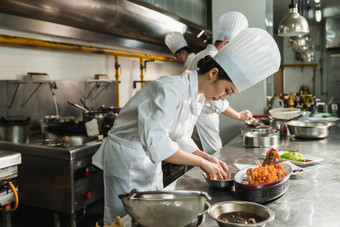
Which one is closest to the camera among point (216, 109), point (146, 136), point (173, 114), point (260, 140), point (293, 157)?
point (146, 136)

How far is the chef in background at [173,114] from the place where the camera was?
5.64 ft

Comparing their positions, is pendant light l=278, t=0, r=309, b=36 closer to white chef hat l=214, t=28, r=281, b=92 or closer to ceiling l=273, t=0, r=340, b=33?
white chef hat l=214, t=28, r=281, b=92

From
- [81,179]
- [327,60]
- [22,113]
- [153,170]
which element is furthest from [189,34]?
[327,60]

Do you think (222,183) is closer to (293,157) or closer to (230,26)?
(293,157)

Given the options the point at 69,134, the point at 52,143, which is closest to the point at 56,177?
the point at 52,143

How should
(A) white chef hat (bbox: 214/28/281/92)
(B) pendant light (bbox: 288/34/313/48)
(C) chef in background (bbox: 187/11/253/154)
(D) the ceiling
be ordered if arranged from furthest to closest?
(D) the ceiling → (B) pendant light (bbox: 288/34/313/48) → (C) chef in background (bbox: 187/11/253/154) → (A) white chef hat (bbox: 214/28/281/92)

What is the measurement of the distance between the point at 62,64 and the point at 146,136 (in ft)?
10.9

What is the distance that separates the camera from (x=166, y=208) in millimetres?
1037

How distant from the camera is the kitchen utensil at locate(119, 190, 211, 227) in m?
1.03

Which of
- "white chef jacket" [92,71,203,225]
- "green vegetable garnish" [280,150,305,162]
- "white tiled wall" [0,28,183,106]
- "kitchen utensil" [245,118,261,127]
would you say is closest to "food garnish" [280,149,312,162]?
"green vegetable garnish" [280,150,305,162]

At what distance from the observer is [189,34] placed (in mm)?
6035

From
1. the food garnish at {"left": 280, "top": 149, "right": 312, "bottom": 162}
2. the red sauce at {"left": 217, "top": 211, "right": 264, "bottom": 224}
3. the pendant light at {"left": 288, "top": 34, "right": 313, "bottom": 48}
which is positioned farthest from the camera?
the pendant light at {"left": 288, "top": 34, "right": 313, "bottom": 48}

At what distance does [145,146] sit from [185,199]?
69cm

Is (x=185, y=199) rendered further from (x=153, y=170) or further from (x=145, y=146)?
(x=153, y=170)
